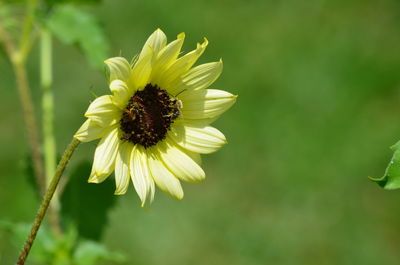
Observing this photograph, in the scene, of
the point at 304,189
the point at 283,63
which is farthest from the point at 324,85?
the point at 304,189

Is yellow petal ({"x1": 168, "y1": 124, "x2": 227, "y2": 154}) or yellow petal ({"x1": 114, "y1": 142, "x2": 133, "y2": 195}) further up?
yellow petal ({"x1": 168, "y1": 124, "x2": 227, "y2": 154})

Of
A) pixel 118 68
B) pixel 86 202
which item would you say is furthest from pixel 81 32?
pixel 118 68

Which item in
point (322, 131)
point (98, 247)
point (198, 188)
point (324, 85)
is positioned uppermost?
point (324, 85)

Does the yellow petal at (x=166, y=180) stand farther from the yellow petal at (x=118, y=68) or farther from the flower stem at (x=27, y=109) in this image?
the flower stem at (x=27, y=109)

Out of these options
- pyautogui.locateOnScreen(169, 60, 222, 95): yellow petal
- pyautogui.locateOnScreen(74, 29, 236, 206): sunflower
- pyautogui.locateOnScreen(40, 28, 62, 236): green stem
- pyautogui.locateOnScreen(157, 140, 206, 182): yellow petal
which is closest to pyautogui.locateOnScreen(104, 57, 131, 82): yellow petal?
pyautogui.locateOnScreen(74, 29, 236, 206): sunflower

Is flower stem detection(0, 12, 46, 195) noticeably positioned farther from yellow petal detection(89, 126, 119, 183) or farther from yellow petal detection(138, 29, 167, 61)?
yellow petal detection(138, 29, 167, 61)

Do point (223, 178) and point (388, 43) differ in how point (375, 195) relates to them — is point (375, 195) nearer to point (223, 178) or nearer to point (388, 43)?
point (223, 178)

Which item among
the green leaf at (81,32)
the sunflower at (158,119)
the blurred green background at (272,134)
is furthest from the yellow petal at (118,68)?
the blurred green background at (272,134)
